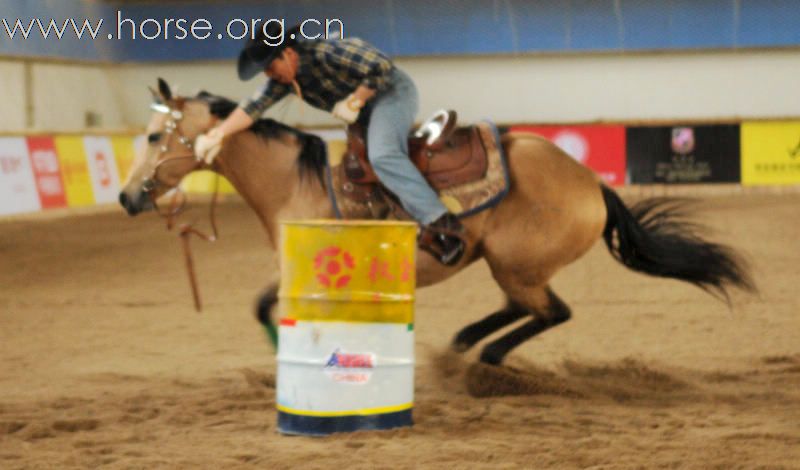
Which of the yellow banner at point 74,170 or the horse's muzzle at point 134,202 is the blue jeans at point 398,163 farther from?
the yellow banner at point 74,170

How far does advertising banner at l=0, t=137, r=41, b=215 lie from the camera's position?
15.4 meters

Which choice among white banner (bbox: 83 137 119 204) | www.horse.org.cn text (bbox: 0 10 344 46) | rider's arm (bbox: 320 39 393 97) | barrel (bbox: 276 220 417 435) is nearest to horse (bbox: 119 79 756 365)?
rider's arm (bbox: 320 39 393 97)

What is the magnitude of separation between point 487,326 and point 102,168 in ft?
40.0

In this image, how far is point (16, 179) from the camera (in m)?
15.7

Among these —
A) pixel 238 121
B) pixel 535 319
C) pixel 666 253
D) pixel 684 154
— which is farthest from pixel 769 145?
pixel 238 121

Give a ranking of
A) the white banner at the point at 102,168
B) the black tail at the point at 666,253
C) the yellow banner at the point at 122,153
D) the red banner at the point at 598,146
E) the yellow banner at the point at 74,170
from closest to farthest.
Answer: the black tail at the point at 666,253 → the yellow banner at the point at 74,170 → the white banner at the point at 102,168 → the yellow banner at the point at 122,153 → the red banner at the point at 598,146

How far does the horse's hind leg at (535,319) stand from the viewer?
6690 mm

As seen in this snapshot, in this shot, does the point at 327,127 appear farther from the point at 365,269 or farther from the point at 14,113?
the point at 365,269

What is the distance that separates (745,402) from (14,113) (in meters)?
15.2

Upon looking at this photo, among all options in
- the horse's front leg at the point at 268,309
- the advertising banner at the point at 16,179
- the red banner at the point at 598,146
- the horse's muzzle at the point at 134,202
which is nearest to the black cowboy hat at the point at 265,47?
the horse's muzzle at the point at 134,202

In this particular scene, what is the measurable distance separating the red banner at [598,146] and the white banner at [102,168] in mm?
6652

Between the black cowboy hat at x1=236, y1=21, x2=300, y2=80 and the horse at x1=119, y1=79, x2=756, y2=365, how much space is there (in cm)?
33

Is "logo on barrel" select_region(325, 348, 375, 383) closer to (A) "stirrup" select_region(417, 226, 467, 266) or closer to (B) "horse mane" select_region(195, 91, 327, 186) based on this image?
(A) "stirrup" select_region(417, 226, 467, 266)

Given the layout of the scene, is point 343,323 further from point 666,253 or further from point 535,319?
point 666,253
